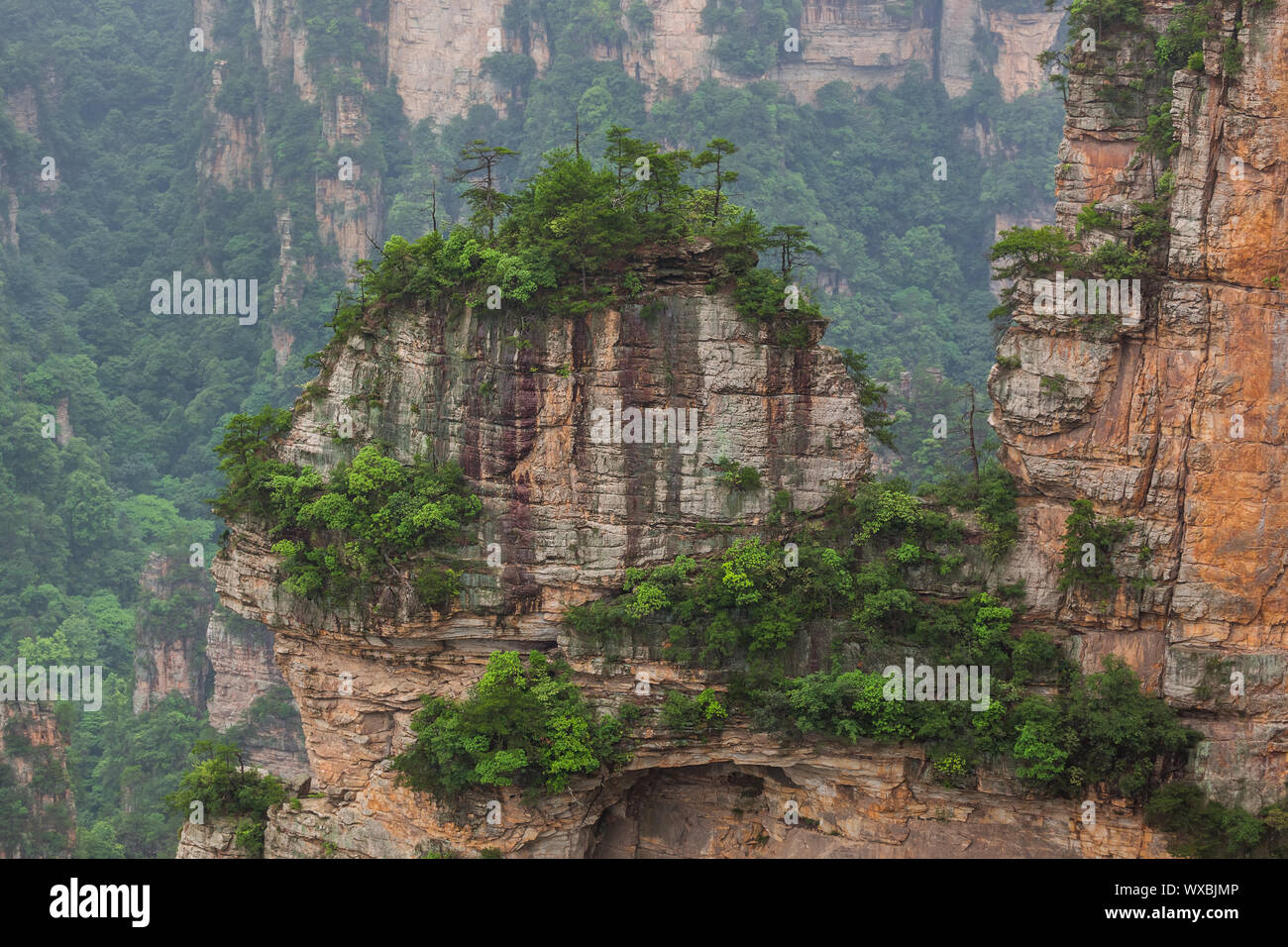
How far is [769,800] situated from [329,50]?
6370 centimetres

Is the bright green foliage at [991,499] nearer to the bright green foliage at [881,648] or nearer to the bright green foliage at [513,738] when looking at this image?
the bright green foliage at [881,648]

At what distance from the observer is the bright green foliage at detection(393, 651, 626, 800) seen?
1275 inches

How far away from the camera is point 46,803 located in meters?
48.8

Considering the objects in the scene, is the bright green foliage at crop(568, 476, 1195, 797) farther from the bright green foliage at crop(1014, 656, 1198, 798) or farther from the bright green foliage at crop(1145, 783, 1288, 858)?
the bright green foliage at crop(1145, 783, 1288, 858)

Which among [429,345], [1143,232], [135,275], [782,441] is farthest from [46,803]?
[135,275]

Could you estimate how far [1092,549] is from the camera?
108ft

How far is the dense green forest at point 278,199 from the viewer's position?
253 feet

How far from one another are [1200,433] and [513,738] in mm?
15541

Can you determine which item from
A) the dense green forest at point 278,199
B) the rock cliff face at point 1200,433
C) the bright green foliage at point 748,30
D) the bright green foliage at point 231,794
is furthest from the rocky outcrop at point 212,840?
the bright green foliage at point 748,30

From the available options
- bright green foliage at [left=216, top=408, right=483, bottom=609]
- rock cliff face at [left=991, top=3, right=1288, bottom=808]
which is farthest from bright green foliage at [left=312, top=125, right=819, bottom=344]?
rock cliff face at [left=991, top=3, right=1288, bottom=808]

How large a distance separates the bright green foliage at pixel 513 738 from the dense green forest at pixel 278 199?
139 ft

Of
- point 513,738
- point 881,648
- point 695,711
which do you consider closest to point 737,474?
point 881,648

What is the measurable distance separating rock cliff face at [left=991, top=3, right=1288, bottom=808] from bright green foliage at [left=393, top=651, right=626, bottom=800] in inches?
392

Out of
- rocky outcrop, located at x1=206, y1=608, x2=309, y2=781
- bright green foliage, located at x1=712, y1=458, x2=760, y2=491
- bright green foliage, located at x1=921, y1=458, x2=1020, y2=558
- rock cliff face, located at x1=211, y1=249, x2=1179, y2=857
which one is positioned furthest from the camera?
rocky outcrop, located at x1=206, y1=608, x2=309, y2=781
